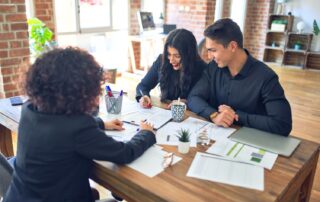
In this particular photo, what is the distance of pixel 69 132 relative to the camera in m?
1.04

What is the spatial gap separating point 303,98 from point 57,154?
14.7ft

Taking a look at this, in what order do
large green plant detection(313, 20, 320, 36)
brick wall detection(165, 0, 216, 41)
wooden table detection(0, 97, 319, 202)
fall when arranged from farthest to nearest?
1. large green plant detection(313, 20, 320, 36)
2. brick wall detection(165, 0, 216, 41)
3. wooden table detection(0, 97, 319, 202)

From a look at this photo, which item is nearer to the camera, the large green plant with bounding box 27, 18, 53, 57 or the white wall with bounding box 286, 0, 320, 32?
the large green plant with bounding box 27, 18, 53, 57

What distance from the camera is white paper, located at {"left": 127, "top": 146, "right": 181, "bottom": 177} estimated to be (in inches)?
44.0

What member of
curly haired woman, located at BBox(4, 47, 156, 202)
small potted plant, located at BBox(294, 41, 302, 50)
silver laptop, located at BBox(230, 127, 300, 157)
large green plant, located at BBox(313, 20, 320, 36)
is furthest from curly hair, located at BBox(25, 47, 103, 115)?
small potted plant, located at BBox(294, 41, 302, 50)

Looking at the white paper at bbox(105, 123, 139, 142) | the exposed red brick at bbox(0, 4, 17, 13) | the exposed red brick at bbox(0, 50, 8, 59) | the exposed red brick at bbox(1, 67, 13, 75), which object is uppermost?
the exposed red brick at bbox(0, 4, 17, 13)

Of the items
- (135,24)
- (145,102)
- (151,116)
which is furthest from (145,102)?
(135,24)

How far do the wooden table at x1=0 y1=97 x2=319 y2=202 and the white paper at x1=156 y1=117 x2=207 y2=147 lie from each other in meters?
0.07

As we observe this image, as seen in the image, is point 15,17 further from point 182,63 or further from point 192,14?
point 192,14

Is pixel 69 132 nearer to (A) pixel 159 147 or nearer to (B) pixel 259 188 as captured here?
(A) pixel 159 147

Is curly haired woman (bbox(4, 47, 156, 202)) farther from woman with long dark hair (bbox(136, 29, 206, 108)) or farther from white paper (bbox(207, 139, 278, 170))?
woman with long dark hair (bbox(136, 29, 206, 108))

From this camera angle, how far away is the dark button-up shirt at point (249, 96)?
1.52 metres

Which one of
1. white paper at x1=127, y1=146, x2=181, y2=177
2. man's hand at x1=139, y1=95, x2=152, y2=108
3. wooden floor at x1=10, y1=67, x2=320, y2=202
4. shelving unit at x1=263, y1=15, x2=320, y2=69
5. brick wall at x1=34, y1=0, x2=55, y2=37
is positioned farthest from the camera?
shelving unit at x1=263, y1=15, x2=320, y2=69

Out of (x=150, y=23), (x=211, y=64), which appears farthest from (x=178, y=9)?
(x=211, y=64)
